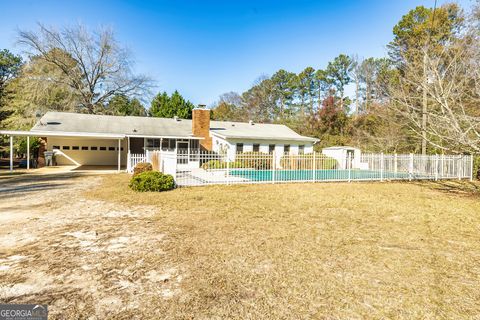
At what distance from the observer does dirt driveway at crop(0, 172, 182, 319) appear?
291cm

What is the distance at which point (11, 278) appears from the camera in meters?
3.36

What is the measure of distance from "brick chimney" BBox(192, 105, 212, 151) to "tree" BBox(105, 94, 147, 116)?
1790 centimetres

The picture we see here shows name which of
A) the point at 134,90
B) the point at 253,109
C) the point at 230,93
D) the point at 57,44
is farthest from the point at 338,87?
the point at 57,44

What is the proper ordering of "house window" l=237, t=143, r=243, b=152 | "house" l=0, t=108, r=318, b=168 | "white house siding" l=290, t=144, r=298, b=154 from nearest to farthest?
"house" l=0, t=108, r=318, b=168, "house window" l=237, t=143, r=243, b=152, "white house siding" l=290, t=144, r=298, b=154

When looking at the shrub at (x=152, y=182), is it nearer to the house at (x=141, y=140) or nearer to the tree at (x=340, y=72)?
the house at (x=141, y=140)

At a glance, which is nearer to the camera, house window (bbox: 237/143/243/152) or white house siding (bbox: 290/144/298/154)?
house window (bbox: 237/143/243/152)

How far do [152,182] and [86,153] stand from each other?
15600mm

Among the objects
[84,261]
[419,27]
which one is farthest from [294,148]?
[84,261]

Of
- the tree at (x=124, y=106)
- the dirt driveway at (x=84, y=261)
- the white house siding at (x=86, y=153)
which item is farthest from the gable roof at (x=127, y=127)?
the dirt driveway at (x=84, y=261)

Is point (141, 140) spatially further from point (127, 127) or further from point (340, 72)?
point (340, 72)

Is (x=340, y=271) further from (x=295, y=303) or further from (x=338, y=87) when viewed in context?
(x=338, y=87)

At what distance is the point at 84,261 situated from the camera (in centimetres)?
391

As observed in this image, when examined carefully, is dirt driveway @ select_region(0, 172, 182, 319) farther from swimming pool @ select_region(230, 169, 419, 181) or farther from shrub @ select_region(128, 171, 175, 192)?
swimming pool @ select_region(230, 169, 419, 181)

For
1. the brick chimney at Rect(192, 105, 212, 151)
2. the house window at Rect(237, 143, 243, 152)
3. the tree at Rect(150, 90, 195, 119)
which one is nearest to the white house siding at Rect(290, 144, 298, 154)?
the house window at Rect(237, 143, 243, 152)
